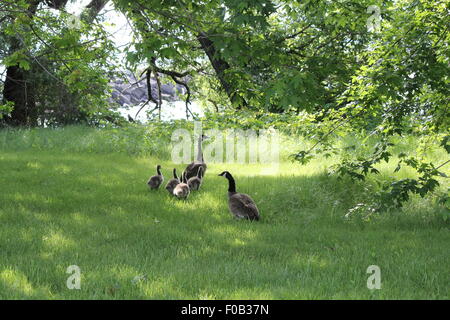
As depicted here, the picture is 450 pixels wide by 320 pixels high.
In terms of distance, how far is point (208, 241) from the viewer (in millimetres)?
A: 8695

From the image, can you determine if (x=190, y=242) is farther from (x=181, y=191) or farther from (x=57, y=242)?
(x=181, y=191)

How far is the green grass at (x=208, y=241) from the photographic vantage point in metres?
6.20

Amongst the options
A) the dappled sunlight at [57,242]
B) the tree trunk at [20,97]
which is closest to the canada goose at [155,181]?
the dappled sunlight at [57,242]

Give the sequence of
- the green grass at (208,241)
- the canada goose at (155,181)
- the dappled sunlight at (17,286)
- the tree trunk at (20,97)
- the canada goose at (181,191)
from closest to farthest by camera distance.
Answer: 1. the dappled sunlight at (17,286)
2. the green grass at (208,241)
3. the canada goose at (181,191)
4. the canada goose at (155,181)
5. the tree trunk at (20,97)

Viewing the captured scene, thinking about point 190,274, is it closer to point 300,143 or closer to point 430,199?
point 430,199

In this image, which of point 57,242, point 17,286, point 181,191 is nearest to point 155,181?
point 181,191

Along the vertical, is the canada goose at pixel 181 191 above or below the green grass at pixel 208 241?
above

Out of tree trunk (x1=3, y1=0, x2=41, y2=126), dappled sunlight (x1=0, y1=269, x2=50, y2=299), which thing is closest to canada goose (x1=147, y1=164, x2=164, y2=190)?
dappled sunlight (x1=0, y1=269, x2=50, y2=299)

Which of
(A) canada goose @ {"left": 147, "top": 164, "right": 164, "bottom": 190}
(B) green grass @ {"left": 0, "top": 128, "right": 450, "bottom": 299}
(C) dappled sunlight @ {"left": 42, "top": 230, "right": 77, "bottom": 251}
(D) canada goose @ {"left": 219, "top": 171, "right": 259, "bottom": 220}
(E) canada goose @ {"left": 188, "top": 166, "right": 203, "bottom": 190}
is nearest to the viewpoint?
(B) green grass @ {"left": 0, "top": 128, "right": 450, "bottom": 299}

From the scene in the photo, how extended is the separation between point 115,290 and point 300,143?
14.1m

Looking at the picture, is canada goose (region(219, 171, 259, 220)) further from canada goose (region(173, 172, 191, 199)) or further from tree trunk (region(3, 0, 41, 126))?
tree trunk (region(3, 0, 41, 126))

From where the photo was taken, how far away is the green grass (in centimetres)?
620

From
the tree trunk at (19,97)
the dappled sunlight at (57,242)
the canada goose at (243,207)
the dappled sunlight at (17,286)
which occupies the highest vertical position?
the tree trunk at (19,97)

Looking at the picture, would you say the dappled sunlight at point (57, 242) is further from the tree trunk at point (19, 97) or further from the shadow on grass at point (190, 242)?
the tree trunk at point (19, 97)
